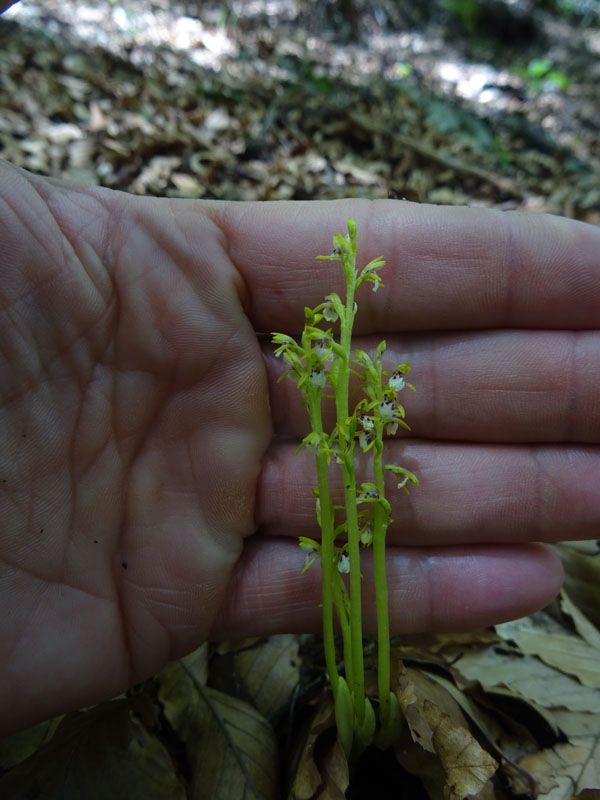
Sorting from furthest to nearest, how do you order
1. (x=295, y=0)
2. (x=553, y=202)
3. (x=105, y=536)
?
(x=295, y=0)
(x=553, y=202)
(x=105, y=536)

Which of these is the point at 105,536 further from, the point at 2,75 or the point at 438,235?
the point at 2,75

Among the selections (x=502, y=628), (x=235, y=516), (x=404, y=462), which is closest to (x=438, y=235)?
(x=404, y=462)

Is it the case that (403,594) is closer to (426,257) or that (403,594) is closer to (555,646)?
(555,646)

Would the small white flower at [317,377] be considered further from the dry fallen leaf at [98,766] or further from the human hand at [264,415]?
the dry fallen leaf at [98,766]

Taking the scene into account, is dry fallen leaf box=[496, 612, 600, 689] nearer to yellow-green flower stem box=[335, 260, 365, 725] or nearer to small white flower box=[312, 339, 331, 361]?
yellow-green flower stem box=[335, 260, 365, 725]

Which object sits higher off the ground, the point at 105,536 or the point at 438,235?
the point at 438,235

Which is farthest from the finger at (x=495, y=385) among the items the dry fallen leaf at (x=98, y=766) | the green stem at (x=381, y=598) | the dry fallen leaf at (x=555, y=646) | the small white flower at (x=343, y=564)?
the dry fallen leaf at (x=98, y=766)
